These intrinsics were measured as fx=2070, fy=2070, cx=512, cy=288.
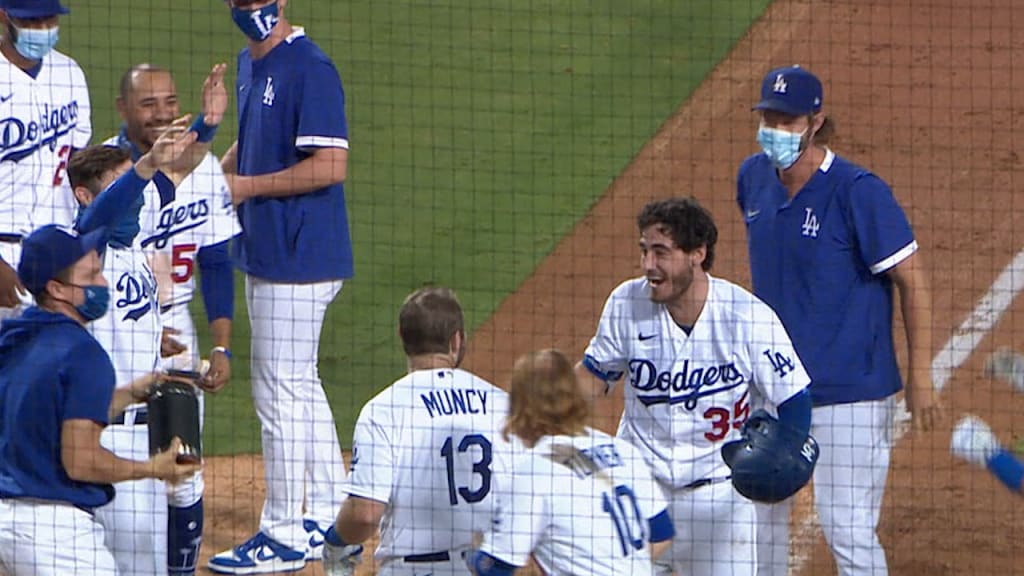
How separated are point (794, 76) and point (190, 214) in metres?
2.23

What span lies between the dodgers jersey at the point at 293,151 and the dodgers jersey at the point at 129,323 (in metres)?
0.89

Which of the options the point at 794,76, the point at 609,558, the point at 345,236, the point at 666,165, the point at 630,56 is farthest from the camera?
the point at 630,56

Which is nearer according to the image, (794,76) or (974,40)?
(794,76)

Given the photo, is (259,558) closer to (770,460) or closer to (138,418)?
(138,418)

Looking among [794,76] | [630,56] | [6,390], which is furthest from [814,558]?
[630,56]

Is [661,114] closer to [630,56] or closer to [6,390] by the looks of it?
[630,56]

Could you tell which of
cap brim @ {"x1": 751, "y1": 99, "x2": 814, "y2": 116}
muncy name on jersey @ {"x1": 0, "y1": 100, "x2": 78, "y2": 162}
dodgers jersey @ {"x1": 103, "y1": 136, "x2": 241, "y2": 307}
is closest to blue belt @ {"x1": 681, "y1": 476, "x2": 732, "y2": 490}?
cap brim @ {"x1": 751, "y1": 99, "x2": 814, "y2": 116}

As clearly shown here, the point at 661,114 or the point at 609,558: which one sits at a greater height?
the point at 661,114

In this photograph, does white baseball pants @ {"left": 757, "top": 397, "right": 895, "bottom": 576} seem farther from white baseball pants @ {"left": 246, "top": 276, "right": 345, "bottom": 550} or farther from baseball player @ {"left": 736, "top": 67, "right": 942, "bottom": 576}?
white baseball pants @ {"left": 246, "top": 276, "right": 345, "bottom": 550}

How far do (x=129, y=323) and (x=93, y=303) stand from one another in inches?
31.9

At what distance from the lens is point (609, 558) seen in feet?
18.6

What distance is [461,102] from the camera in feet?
40.1

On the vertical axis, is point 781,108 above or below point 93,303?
above

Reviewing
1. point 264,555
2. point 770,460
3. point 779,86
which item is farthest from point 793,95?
point 264,555
